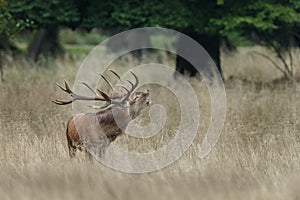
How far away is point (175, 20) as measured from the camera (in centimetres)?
1712

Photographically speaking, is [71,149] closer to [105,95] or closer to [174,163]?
[105,95]

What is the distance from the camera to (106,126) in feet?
30.1

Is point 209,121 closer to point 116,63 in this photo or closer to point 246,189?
point 246,189

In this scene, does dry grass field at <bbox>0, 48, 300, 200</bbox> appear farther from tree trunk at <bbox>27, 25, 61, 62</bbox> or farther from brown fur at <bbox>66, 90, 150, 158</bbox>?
tree trunk at <bbox>27, 25, 61, 62</bbox>

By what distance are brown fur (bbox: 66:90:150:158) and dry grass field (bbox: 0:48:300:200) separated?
252mm

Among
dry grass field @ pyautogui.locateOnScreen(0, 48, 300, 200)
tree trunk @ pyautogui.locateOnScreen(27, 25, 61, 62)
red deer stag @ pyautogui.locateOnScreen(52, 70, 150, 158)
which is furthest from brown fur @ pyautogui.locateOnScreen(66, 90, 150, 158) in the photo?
tree trunk @ pyautogui.locateOnScreen(27, 25, 61, 62)

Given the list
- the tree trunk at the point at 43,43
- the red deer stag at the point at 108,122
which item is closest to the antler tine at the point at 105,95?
the red deer stag at the point at 108,122

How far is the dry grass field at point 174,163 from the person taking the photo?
24.7 feet

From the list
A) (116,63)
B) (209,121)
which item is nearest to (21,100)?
(209,121)

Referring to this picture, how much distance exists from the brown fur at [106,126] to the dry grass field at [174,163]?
0.25 metres

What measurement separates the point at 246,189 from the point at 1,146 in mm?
3593

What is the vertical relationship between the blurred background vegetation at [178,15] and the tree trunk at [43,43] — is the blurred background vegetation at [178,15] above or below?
below

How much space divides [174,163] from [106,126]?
2.87ft

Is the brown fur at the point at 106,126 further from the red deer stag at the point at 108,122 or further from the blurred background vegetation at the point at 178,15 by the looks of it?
the blurred background vegetation at the point at 178,15
